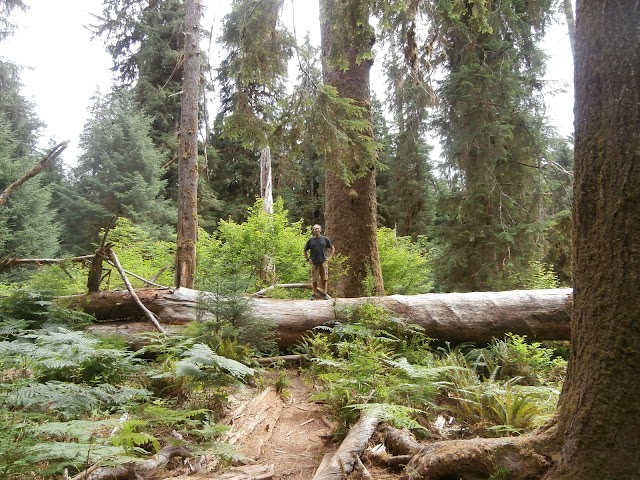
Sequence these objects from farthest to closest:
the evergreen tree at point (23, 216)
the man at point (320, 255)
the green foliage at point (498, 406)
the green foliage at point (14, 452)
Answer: the evergreen tree at point (23, 216) < the man at point (320, 255) < the green foliage at point (498, 406) < the green foliage at point (14, 452)

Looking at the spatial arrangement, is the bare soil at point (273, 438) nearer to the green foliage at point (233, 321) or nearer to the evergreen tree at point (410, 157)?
the green foliage at point (233, 321)

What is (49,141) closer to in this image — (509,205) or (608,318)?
(509,205)

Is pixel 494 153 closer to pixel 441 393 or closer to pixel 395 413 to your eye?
pixel 441 393

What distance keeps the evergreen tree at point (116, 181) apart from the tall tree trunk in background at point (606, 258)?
734 inches

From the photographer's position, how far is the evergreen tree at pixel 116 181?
63.2ft

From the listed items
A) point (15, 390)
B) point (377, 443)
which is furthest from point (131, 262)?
point (377, 443)

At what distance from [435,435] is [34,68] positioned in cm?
2532

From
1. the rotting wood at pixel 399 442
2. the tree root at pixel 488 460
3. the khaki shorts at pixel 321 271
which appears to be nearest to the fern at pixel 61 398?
the rotting wood at pixel 399 442

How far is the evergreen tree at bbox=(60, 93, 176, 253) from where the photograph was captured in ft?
63.2

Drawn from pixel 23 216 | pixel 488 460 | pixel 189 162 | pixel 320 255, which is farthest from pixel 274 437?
pixel 23 216

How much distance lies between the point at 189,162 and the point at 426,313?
7048 mm

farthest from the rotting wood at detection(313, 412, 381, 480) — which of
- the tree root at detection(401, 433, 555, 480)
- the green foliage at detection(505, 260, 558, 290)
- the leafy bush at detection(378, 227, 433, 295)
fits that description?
the green foliage at detection(505, 260, 558, 290)

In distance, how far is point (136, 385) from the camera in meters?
4.43

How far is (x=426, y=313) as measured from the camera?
7.20 m
